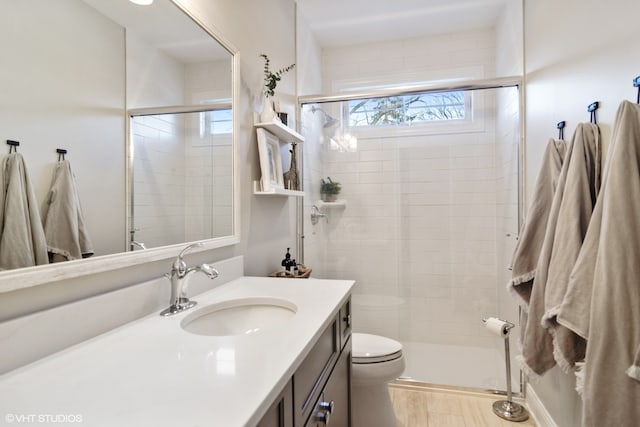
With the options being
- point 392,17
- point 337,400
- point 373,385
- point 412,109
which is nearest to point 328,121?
point 412,109

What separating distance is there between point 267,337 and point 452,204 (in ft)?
7.11

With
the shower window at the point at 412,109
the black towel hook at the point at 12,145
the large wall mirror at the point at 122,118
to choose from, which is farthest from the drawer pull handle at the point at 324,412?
the shower window at the point at 412,109

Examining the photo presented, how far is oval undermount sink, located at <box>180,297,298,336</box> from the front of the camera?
3.59 feet

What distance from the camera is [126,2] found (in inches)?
38.1

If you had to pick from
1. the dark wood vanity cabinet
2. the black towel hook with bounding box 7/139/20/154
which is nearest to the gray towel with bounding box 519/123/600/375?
the dark wood vanity cabinet

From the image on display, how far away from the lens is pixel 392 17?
102 inches

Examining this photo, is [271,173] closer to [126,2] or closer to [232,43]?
[232,43]

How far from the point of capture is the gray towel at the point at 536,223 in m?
1.44

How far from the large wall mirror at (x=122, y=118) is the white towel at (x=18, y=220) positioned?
16 mm

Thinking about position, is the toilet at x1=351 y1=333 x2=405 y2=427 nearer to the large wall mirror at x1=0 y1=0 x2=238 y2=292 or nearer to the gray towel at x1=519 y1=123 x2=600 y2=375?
the gray towel at x1=519 y1=123 x2=600 y2=375

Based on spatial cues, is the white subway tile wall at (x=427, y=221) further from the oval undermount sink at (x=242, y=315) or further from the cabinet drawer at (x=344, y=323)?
the oval undermount sink at (x=242, y=315)

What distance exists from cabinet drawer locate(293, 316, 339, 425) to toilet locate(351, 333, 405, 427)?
56 cm

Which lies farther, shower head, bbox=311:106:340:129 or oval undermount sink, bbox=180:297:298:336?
shower head, bbox=311:106:340:129

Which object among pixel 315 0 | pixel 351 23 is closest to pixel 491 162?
pixel 351 23
